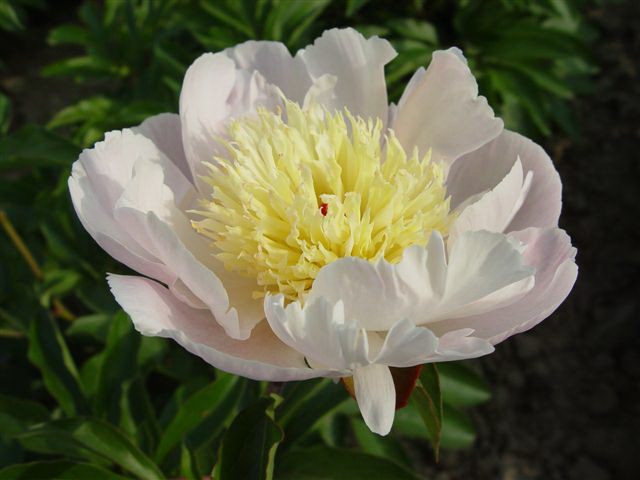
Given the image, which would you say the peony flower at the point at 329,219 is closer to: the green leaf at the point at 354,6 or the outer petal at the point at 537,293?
the outer petal at the point at 537,293

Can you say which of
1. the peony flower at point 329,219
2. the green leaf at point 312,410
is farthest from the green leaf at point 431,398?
the green leaf at point 312,410

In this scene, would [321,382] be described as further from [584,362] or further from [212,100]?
[584,362]

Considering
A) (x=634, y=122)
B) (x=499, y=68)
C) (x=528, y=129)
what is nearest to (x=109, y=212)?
(x=499, y=68)

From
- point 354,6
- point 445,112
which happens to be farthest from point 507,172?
point 354,6

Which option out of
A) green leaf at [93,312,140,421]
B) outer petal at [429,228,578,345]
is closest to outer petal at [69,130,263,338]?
outer petal at [429,228,578,345]

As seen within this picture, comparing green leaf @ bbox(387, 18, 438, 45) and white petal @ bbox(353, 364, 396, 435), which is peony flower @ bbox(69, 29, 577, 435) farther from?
green leaf @ bbox(387, 18, 438, 45)
